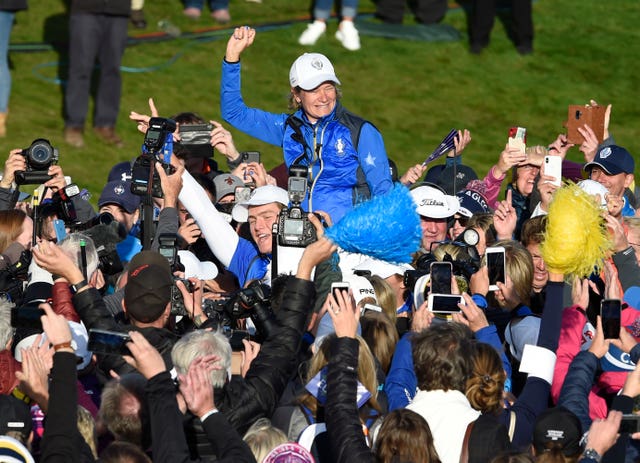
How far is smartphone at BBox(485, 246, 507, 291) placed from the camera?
6.45 metres

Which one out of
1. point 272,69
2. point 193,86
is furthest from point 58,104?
point 272,69

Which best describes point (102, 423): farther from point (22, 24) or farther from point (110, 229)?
point (22, 24)

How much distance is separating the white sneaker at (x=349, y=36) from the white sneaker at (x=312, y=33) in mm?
248

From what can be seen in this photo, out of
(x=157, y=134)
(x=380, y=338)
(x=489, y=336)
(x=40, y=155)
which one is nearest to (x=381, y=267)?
(x=380, y=338)

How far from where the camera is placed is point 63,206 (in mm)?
7301

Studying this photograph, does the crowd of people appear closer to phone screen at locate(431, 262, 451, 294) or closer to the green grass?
phone screen at locate(431, 262, 451, 294)

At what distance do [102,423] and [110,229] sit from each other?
301cm

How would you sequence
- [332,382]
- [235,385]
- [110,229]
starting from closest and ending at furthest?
[332,382] < [235,385] < [110,229]

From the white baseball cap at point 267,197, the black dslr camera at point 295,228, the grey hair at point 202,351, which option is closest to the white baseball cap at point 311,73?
the white baseball cap at point 267,197

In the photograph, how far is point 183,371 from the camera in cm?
500

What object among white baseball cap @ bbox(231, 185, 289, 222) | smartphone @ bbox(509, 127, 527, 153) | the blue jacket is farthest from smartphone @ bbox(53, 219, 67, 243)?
smartphone @ bbox(509, 127, 527, 153)

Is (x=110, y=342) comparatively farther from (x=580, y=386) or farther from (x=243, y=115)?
(x=243, y=115)

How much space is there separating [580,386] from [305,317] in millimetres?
1278

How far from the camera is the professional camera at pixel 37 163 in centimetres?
729
